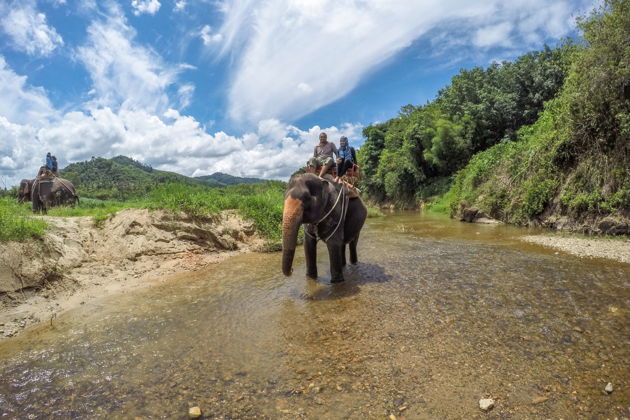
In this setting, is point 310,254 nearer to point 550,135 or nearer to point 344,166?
point 344,166

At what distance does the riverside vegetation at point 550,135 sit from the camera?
11203 mm

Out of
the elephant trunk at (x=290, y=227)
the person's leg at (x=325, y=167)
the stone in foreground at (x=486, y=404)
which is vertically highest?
the person's leg at (x=325, y=167)

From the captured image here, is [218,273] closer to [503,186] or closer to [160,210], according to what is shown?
[160,210]

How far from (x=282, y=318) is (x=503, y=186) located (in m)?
17.2

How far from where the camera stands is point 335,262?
692 centimetres

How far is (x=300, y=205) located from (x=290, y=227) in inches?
18.3

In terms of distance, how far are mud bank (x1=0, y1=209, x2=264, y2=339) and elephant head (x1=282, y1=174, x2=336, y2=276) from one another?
3.63m

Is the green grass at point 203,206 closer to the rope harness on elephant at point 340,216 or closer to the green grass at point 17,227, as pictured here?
the green grass at point 17,227

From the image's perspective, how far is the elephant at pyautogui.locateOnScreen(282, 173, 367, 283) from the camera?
5832 millimetres

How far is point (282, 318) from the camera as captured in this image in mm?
5117

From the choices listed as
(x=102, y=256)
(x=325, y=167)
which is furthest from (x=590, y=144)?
Answer: (x=102, y=256)

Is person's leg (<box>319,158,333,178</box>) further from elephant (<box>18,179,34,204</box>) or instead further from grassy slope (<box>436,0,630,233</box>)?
elephant (<box>18,179,34,204</box>)

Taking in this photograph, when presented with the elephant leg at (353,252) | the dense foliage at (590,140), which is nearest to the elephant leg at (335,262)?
the elephant leg at (353,252)

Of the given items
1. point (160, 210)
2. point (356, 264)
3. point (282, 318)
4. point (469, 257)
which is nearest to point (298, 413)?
point (282, 318)
